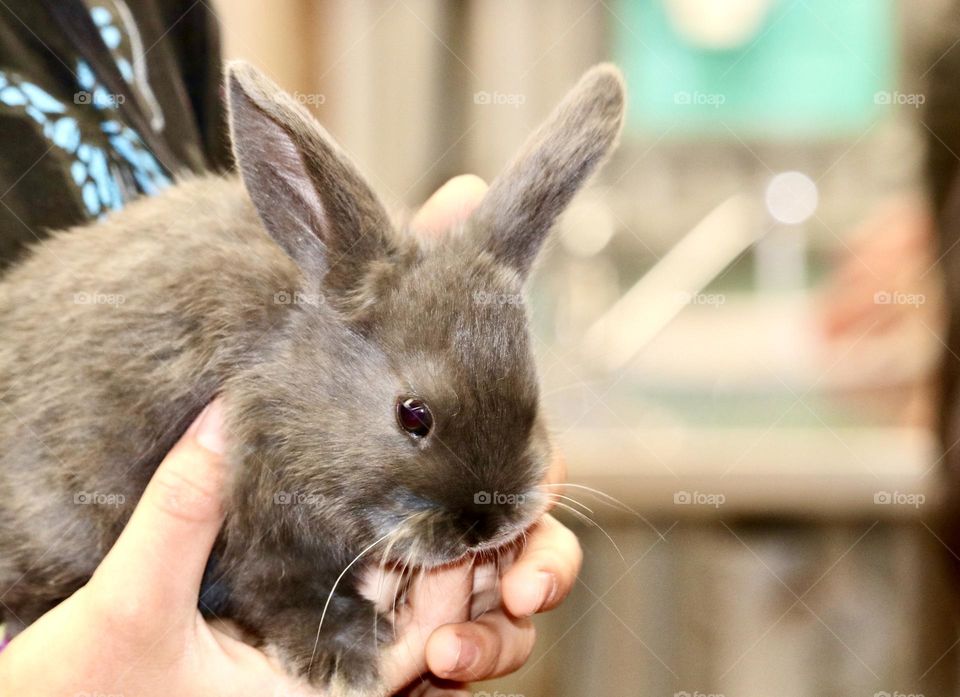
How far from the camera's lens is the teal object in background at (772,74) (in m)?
3.56

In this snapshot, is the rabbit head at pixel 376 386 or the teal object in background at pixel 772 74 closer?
the rabbit head at pixel 376 386

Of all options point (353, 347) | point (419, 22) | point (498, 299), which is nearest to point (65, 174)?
point (353, 347)

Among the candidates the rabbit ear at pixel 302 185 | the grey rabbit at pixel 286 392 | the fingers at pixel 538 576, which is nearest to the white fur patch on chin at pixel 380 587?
the grey rabbit at pixel 286 392

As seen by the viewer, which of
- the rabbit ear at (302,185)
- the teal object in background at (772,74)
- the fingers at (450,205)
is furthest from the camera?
the teal object in background at (772,74)

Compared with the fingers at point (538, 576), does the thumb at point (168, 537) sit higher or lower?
higher

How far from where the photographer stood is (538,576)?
129 cm

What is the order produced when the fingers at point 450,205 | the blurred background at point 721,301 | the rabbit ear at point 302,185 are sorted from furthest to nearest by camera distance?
the blurred background at point 721,301 < the fingers at point 450,205 < the rabbit ear at point 302,185

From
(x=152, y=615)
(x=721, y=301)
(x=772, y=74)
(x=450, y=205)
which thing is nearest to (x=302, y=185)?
(x=450, y=205)

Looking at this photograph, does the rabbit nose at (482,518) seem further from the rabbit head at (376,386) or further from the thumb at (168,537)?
the thumb at (168,537)

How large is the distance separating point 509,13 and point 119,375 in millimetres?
3055

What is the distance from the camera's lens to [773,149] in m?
3.65

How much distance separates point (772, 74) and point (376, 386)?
3154 millimetres

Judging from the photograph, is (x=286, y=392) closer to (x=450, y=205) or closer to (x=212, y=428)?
(x=212, y=428)

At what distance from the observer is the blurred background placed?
2902mm
